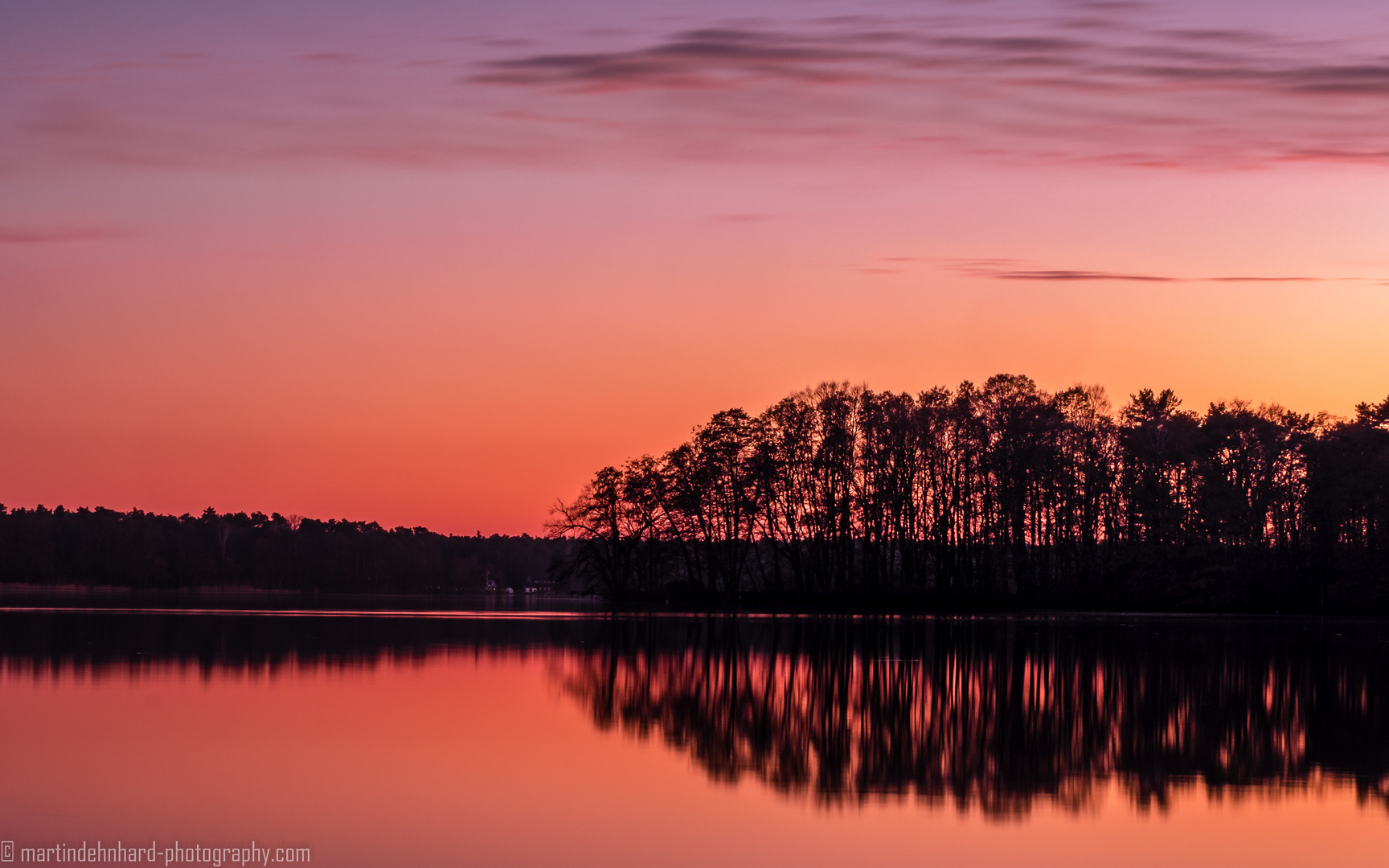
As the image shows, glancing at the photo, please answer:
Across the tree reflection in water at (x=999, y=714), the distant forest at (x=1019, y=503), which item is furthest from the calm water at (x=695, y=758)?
the distant forest at (x=1019, y=503)

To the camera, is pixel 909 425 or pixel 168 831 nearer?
pixel 168 831

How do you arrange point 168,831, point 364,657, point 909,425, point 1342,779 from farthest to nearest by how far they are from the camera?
point 909,425, point 364,657, point 1342,779, point 168,831

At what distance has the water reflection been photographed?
17.4 m

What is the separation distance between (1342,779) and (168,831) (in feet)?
→ 43.5

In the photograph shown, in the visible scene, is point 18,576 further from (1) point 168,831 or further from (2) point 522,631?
(1) point 168,831

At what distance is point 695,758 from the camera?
18781 millimetres

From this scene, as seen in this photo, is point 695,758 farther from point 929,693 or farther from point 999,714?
point 929,693

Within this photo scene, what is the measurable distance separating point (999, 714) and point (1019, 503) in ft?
227

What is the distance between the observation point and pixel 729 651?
136 feet

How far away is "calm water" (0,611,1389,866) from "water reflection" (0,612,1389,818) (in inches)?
4.4

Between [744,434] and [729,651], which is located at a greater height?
[744,434]

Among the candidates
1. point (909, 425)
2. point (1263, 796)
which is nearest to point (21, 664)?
point (1263, 796)

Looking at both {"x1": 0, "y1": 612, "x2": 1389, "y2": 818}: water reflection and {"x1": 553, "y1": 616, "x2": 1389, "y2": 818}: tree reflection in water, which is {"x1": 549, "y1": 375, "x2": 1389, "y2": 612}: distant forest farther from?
{"x1": 553, "y1": 616, "x2": 1389, "y2": 818}: tree reflection in water

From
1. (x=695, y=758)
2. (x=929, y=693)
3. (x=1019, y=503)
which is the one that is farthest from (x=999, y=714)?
(x=1019, y=503)
